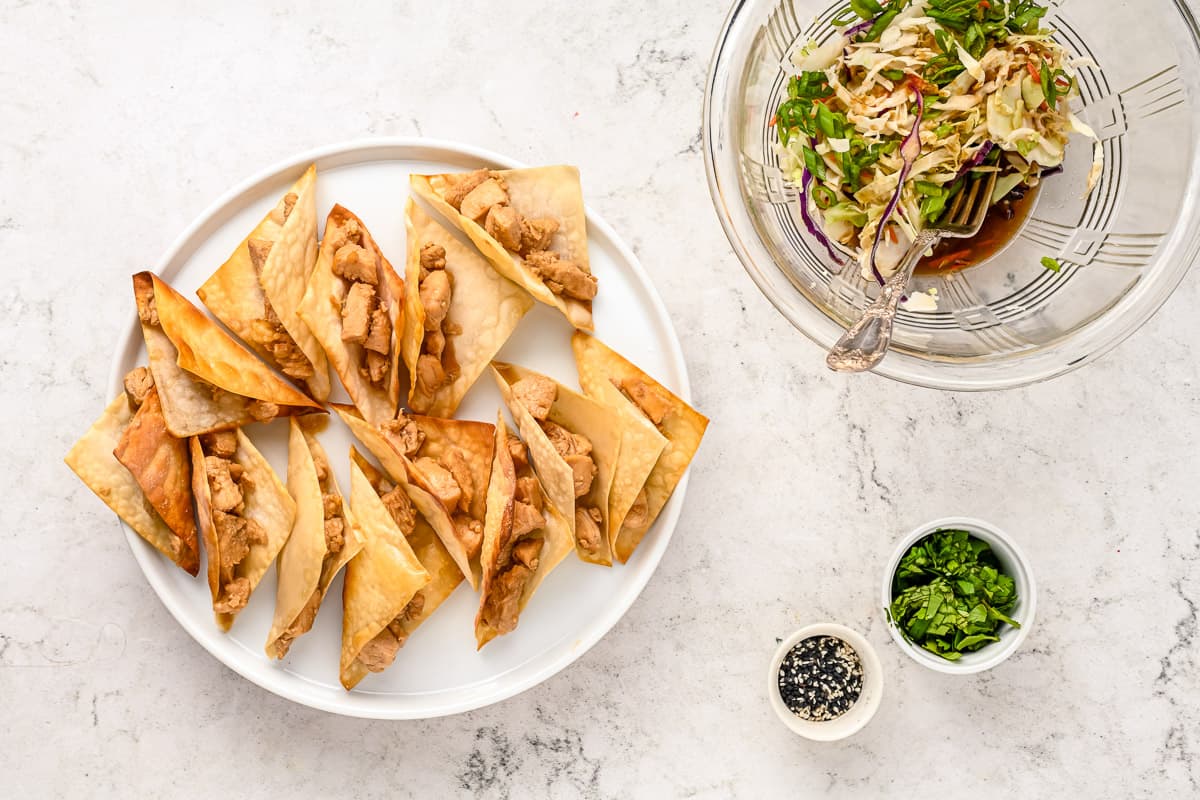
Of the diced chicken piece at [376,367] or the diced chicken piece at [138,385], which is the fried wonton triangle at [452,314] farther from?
the diced chicken piece at [138,385]

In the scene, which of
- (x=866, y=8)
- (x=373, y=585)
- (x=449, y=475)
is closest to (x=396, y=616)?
(x=373, y=585)

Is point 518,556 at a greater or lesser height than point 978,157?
lesser

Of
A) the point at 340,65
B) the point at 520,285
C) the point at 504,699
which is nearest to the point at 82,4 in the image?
the point at 340,65

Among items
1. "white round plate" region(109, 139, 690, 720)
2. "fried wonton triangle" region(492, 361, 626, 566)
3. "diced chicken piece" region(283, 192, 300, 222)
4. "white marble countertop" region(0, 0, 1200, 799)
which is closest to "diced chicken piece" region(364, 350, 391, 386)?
"white round plate" region(109, 139, 690, 720)

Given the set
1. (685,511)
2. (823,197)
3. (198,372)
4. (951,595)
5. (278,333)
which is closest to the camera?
(823,197)

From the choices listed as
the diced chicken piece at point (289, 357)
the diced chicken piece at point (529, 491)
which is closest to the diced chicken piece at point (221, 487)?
the diced chicken piece at point (289, 357)

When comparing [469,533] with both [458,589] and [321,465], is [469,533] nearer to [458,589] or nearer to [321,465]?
[458,589]
